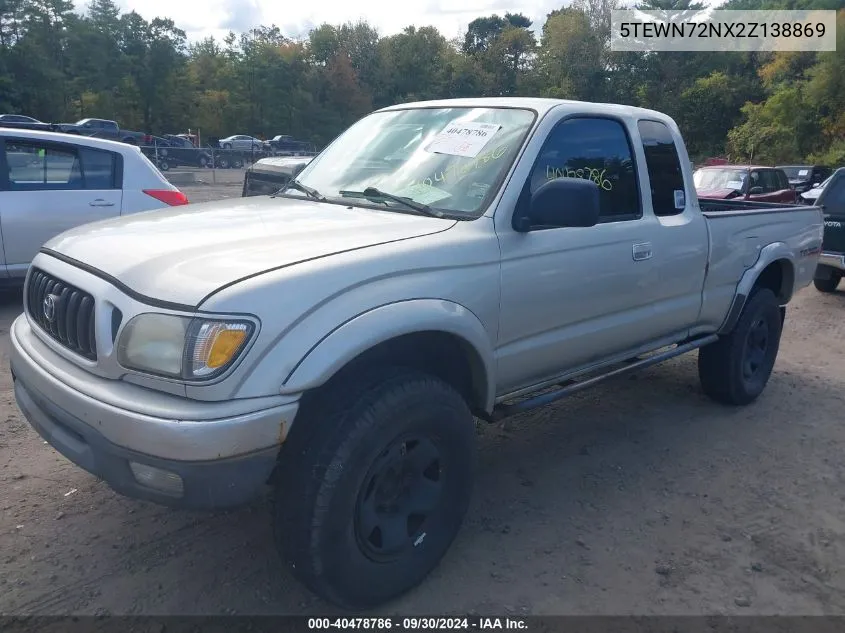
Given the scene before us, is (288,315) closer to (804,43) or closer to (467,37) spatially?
(804,43)

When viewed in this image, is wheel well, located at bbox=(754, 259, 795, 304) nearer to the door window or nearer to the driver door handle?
the driver door handle

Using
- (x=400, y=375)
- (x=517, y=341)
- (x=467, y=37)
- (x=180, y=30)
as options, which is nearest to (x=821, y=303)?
(x=517, y=341)

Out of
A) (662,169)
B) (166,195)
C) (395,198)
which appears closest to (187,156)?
(166,195)

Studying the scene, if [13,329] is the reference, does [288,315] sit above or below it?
above

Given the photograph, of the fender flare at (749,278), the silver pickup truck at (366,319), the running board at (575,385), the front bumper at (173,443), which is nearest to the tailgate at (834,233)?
the fender flare at (749,278)

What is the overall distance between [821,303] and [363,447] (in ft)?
28.3

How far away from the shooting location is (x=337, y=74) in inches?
2436

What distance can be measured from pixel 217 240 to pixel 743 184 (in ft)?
43.7

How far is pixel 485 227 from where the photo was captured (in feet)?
9.98

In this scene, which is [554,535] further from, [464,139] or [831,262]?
[831,262]

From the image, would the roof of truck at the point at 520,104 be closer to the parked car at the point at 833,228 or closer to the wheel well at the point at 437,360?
the wheel well at the point at 437,360

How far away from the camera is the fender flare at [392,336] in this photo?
232cm

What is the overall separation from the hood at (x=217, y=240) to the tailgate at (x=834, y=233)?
25.8ft

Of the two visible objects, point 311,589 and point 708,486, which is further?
point 708,486
